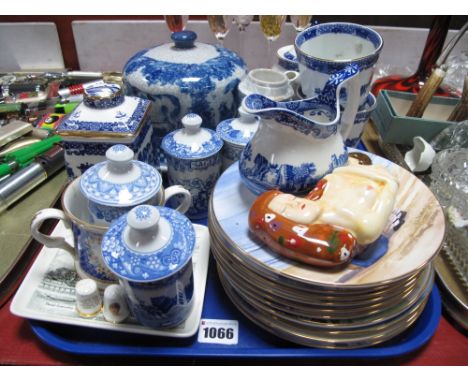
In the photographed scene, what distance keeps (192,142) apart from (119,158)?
0.20 m

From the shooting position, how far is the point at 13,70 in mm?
1328

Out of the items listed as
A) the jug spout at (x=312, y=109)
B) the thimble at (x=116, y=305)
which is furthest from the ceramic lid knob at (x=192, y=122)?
the thimble at (x=116, y=305)

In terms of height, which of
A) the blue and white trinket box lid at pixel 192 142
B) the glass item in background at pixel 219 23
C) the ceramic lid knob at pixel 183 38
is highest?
the ceramic lid knob at pixel 183 38

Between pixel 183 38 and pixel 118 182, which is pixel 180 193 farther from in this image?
pixel 183 38

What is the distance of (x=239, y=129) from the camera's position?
78 cm

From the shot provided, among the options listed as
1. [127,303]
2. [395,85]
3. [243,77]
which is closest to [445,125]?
[395,85]

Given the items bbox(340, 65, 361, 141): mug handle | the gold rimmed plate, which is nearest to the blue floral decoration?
the gold rimmed plate

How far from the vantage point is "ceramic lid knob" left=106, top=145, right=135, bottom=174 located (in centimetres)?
56

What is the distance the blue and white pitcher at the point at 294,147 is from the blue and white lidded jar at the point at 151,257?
0.14 meters

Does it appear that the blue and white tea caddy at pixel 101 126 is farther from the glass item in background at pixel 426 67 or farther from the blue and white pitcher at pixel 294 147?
the glass item in background at pixel 426 67

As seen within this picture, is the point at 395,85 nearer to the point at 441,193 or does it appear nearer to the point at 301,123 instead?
the point at 441,193

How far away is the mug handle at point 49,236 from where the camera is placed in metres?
0.57

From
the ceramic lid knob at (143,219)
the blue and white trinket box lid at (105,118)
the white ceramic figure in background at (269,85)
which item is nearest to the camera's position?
the ceramic lid knob at (143,219)

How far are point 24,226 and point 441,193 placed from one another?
844mm
